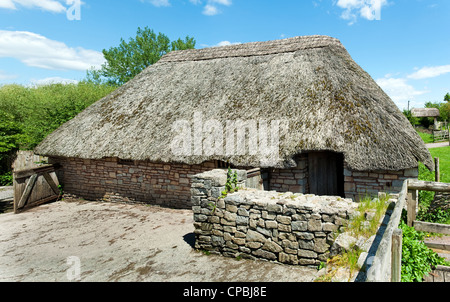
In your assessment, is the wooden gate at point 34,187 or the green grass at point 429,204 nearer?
the green grass at point 429,204

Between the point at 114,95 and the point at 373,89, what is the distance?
32.6 ft

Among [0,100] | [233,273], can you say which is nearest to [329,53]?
[233,273]

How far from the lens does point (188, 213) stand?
8.44m

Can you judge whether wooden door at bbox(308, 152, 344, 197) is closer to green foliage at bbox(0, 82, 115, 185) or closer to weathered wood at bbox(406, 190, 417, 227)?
weathered wood at bbox(406, 190, 417, 227)

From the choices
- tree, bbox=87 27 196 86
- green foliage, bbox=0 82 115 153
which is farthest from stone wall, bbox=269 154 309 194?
tree, bbox=87 27 196 86

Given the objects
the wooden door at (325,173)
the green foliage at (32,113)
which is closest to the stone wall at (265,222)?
the wooden door at (325,173)

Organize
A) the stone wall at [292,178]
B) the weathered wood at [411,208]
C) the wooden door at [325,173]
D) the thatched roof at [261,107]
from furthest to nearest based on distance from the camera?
1. the wooden door at [325,173]
2. the stone wall at [292,178]
3. the thatched roof at [261,107]
4. the weathered wood at [411,208]

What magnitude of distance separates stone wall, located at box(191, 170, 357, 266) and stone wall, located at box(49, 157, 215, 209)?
2965mm

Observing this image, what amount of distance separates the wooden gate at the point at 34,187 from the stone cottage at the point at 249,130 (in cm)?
48

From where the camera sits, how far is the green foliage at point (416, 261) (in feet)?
12.9

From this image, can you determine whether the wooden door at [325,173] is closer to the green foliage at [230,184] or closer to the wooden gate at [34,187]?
the green foliage at [230,184]

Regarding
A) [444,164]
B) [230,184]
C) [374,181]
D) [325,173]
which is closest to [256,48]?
[325,173]

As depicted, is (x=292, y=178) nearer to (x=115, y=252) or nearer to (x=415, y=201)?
(x=415, y=201)

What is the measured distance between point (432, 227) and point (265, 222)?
2.83 m
